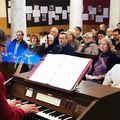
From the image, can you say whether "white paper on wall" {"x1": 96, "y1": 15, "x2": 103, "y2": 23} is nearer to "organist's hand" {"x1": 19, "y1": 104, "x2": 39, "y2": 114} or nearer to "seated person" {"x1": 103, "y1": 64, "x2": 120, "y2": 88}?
"seated person" {"x1": 103, "y1": 64, "x2": 120, "y2": 88}

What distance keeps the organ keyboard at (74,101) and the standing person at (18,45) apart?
462cm

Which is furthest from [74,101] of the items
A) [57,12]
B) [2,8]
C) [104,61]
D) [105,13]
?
[105,13]

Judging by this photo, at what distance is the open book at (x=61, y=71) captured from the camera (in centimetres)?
285

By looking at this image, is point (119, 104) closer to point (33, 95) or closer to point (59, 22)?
point (33, 95)

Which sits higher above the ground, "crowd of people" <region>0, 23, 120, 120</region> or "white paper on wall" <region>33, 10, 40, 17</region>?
"white paper on wall" <region>33, 10, 40, 17</region>

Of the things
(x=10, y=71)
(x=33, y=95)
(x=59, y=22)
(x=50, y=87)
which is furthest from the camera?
(x=59, y=22)

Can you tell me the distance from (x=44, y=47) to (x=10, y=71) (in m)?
1.48

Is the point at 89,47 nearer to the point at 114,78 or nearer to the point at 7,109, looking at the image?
the point at 114,78

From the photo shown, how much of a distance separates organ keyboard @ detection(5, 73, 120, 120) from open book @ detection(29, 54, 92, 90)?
0.20 ft

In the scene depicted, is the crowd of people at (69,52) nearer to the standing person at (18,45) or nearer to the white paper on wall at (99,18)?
the standing person at (18,45)

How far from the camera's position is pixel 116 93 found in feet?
9.05

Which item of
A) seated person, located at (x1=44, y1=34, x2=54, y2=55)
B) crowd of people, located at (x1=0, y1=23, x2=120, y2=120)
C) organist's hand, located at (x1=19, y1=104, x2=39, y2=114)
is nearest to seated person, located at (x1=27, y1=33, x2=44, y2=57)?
crowd of people, located at (x1=0, y1=23, x2=120, y2=120)

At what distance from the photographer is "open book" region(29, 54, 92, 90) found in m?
2.85

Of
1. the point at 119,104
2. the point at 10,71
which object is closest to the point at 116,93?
the point at 119,104
